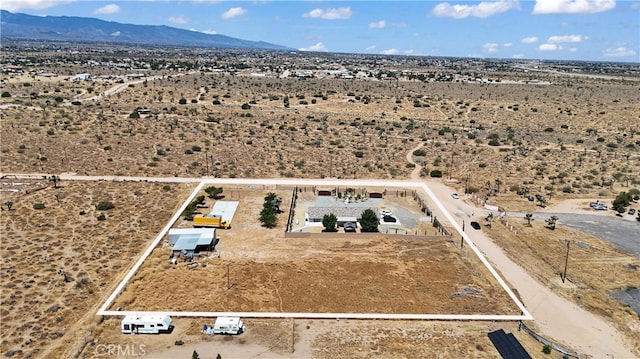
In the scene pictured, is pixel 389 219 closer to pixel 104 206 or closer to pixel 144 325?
pixel 144 325

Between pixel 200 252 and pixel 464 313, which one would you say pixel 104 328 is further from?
pixel 464 313

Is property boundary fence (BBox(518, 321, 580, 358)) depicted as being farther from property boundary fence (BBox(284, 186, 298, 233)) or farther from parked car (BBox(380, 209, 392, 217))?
property boundary fence (BBox(284, 186, 298, 233))

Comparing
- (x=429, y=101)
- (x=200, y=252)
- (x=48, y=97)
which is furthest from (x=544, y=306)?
(x=48, y=97)

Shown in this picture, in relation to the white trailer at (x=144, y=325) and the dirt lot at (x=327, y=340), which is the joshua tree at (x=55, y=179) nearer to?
the dirt lot at (x=327, y=340)

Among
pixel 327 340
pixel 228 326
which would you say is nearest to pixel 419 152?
pixel 327 340

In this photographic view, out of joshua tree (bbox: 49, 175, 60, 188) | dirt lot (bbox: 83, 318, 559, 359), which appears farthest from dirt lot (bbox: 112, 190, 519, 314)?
joshua tree (bbox: 49, 175, 60, 188)

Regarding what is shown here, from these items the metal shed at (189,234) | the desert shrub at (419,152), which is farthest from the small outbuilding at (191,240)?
the desert shrub at (419,152)
